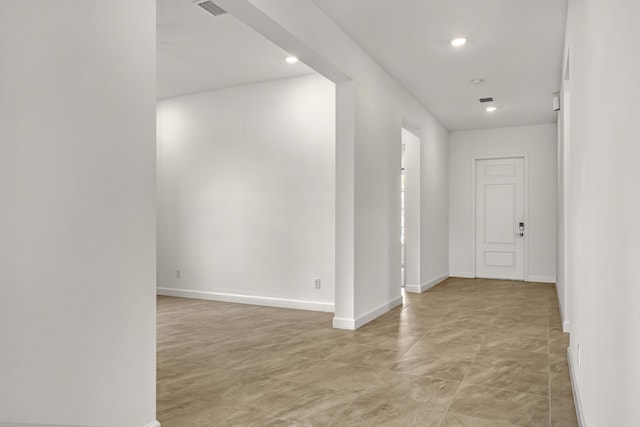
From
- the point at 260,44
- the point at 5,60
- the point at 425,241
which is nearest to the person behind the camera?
the point at 5,60

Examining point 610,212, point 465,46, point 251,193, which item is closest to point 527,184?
point 465,46

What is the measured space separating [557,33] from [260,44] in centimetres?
292

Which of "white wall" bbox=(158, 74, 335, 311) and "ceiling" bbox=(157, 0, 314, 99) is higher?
"ceiling" bbox=(157, 0, 314, 99)

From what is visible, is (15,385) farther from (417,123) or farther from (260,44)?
(417,123)

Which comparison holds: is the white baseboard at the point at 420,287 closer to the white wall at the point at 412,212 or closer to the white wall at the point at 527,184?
the white wall at the point at 412,212

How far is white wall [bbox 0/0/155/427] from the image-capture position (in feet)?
5.42

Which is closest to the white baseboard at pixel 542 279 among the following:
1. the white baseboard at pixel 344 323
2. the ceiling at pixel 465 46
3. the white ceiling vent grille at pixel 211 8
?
the ceiling at pixel 465 46

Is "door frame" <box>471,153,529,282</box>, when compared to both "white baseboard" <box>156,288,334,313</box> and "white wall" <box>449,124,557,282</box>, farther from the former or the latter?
"white baseboard" <box>156,288,334,313</box>

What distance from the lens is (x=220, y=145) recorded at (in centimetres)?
629

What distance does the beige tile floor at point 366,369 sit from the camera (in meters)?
2.60

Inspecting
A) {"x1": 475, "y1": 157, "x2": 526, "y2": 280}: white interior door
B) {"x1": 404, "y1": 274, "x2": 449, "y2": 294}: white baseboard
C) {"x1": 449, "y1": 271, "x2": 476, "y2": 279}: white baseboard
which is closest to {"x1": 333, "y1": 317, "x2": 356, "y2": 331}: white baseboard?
{"x1": 404, "y1": 274, "x2": 449, "y2": 294}: white baseboard

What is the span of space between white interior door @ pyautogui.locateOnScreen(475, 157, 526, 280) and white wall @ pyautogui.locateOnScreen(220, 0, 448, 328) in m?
3.26

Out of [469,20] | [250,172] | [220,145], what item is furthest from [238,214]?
[469,20]

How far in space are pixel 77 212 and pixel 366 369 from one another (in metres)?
2.34
